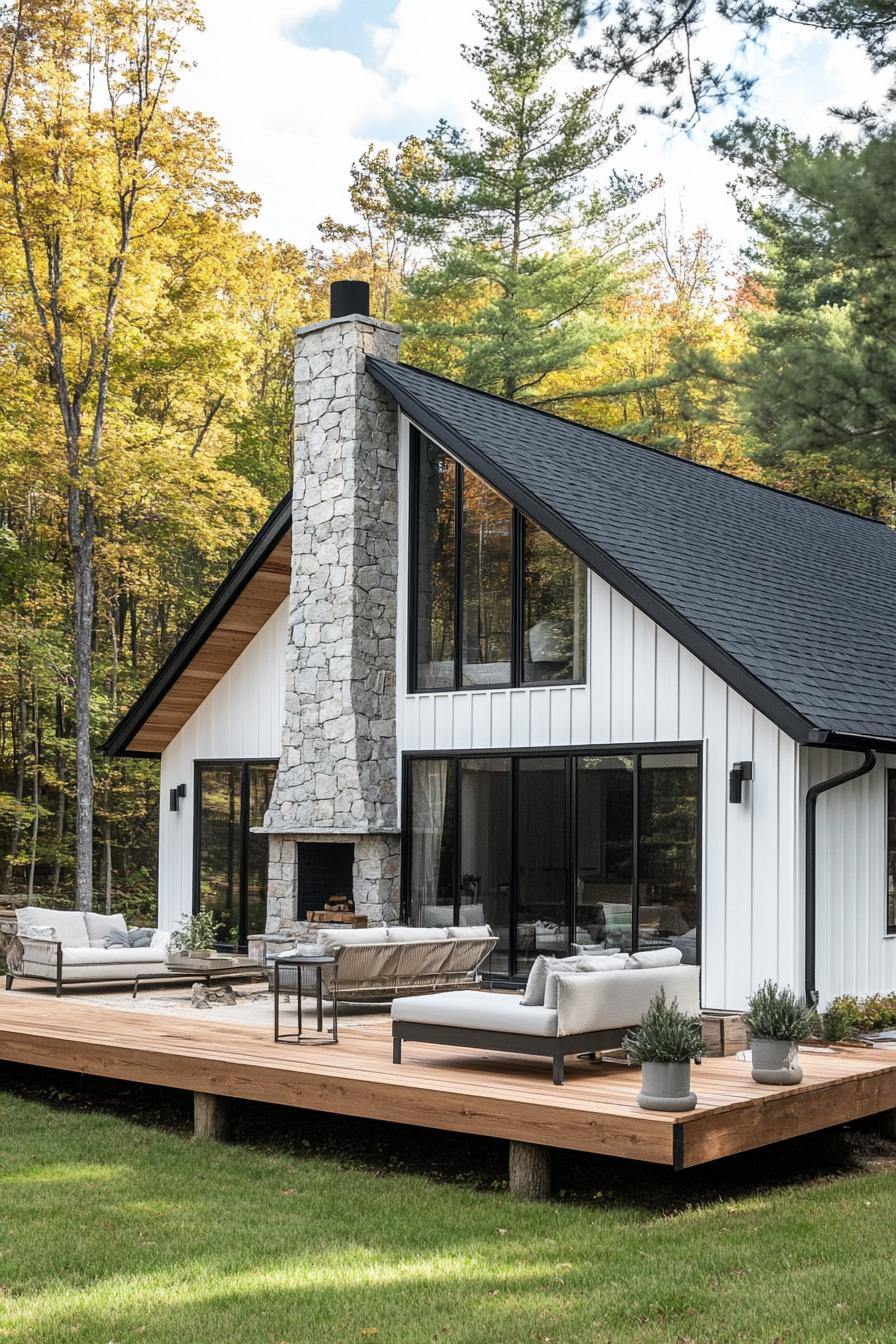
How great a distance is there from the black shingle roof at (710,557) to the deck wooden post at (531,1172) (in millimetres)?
3479

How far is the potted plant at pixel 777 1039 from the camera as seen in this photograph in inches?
302

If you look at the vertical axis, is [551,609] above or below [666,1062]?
above

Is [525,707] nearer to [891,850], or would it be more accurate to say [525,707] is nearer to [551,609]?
[551,609]

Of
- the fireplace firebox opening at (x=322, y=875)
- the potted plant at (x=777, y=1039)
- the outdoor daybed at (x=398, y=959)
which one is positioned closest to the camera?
the potted plant at (x=777, y=1039)

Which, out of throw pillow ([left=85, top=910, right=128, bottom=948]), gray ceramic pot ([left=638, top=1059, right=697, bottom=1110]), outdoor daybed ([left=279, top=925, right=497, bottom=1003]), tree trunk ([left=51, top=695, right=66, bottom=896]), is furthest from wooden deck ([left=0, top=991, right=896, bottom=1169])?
tree trunk ([left=51, top=695, right=66, bottom=896])

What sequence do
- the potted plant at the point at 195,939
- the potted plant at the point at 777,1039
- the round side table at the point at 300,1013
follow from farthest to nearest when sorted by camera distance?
the potted plant at the point at 195,939
the round side table at the point at 300,1013
the potted plant at the point at 777,1039

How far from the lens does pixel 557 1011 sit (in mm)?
7824

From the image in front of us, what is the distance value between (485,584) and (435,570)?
0.65 meters

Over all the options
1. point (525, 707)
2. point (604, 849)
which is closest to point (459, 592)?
point (525, 707)

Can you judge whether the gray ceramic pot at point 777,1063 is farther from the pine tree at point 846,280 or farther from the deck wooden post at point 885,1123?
the pine tree at point 846,280

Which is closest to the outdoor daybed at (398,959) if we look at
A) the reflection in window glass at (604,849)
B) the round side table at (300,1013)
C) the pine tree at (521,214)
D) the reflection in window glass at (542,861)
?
the round side table at (300,1013)

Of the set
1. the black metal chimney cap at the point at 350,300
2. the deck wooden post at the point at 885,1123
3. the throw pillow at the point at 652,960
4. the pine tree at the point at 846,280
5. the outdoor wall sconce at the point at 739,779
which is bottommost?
the deck wooden post at the point at 885,1123

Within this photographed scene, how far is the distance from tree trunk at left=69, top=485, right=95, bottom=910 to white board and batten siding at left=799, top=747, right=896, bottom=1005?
398 inches

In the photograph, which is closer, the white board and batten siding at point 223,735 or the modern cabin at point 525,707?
the modern cabin at point 525,707
